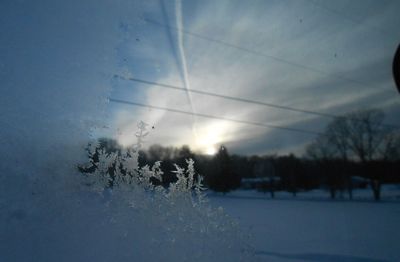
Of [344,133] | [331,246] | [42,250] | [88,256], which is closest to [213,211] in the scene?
[88,256]

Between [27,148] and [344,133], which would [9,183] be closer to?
[27,148]

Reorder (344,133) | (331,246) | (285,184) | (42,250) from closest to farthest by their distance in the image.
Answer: (42,250) → (331,246) → (344,133) → (285,184)

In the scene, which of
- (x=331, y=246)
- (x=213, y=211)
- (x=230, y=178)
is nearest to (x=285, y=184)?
(x=230, y=178)

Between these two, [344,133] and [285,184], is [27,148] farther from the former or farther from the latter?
[285,184]

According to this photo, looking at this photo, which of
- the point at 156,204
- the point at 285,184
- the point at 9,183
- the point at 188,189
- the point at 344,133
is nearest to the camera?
the point at 9,183

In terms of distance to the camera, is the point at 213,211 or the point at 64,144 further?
the point at 213,211

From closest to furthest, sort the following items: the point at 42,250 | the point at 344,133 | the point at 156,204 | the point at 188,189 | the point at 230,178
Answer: the point at 42,250
the point at 156,204
the point at 188,189
the point at 344,133
the point at 230,178

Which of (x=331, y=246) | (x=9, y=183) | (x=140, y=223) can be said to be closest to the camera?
(x=9, y=183)

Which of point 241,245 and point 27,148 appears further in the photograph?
point 241,245

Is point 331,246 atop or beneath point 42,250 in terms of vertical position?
beneath
